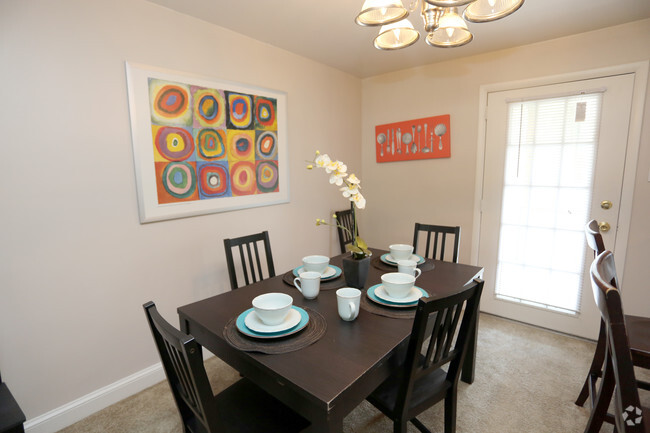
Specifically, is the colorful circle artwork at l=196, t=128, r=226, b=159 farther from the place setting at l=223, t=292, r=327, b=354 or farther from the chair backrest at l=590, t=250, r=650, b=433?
the chair backrest at l=590, t=250, r=650, b=433

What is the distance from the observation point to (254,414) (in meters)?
1.20

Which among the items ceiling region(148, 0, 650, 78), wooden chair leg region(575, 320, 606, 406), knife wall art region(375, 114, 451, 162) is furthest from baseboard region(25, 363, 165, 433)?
knife wall art region(375, 114, 451, 162)

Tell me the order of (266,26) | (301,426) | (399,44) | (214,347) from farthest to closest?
(266,26), (399,44), (214,347), (301,426)

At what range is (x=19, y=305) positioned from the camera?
5.08ft

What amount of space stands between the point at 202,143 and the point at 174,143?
186 mm

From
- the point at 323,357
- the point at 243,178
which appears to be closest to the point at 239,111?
the point at 243,178

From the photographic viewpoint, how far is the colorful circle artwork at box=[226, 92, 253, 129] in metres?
2.27

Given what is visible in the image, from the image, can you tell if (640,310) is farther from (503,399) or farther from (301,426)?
(301,426)

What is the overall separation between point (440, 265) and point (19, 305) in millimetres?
2275

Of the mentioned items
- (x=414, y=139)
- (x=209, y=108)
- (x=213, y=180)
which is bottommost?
(x=213, y=180)

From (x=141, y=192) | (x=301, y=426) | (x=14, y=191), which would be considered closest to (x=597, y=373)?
(x=301, y=426)

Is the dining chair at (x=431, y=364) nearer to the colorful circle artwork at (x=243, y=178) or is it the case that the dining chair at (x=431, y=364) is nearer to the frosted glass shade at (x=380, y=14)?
the frosted glass shade at (x=380, y=14)

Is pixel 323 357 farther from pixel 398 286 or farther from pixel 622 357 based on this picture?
pixel 622 357

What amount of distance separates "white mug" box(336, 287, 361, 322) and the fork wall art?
133cm
